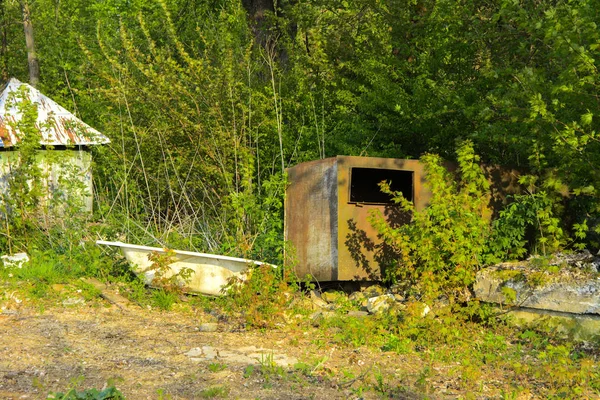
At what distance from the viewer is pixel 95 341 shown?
7.29 m

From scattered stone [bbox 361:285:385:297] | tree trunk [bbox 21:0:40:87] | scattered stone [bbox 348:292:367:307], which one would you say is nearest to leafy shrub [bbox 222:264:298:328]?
scattered stone [bbox 348:292:367:307]

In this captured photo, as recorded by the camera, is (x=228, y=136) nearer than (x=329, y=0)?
Yes

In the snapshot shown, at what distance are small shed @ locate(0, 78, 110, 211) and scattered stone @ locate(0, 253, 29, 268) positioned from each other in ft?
4.60

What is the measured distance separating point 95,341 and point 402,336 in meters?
2.85

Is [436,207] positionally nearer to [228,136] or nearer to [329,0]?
[228,136]

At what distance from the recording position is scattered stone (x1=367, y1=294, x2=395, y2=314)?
828 centimetres

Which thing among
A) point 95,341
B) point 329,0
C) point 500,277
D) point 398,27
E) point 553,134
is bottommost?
point 95,341

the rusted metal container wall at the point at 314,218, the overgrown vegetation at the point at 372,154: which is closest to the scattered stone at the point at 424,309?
the overgrown vegetation at the point at 372,154

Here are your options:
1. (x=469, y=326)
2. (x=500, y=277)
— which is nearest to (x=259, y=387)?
(x=469, y=326)

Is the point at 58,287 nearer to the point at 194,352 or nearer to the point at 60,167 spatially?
the point at 60,167

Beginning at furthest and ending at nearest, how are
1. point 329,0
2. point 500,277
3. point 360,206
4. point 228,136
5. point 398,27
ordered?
point 329,0 → point 398,27 → point 228,136 → point 360,206 → point 500,277

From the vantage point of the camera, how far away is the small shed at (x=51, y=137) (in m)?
11.5

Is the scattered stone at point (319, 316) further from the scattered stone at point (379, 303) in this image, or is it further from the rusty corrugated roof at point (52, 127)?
the rusty corrugated roof at point (52, 127)

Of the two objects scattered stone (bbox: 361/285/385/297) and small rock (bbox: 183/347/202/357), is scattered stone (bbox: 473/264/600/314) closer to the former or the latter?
scattered stone (bbox: 361/285/385/297)
